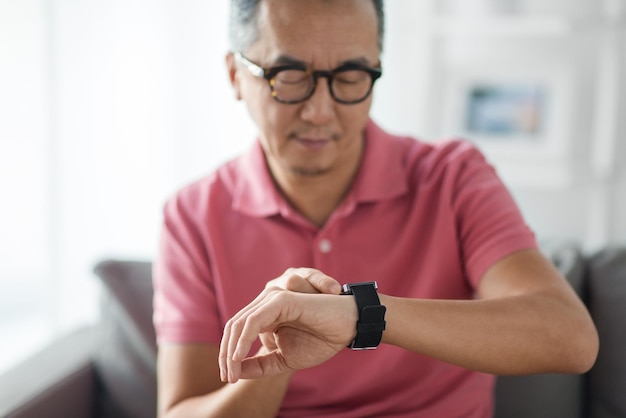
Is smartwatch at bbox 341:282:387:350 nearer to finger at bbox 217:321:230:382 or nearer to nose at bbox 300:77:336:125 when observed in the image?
finger at bbox 217:321:230:382

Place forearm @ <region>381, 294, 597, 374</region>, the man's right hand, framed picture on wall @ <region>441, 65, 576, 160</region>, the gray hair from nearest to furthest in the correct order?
1. the man's right hand
2. forearm @ <region>381, 294, 597, 374</region>
3. the gray hair
4. framed picture on wall @ <region>441, 65, 576, 160</region>

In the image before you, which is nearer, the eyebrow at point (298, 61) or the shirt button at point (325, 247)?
the eyebrow at point (298, 61)

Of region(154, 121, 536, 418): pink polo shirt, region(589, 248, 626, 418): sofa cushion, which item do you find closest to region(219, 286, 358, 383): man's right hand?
region(154, 121, 536, 418): pink polo shirt

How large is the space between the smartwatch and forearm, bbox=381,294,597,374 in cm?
4

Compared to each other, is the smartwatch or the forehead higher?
the forehead

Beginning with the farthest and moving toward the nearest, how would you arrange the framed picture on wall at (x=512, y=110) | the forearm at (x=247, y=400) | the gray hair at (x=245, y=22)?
the framed picture on wall at (x=512, y=110), the gray hair at (x=245, y=22), the forearm at (x=247, y=400)

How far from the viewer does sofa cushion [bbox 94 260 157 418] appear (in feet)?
5.07

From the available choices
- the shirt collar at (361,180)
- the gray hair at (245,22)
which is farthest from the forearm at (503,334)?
the gray hair at (245,22)

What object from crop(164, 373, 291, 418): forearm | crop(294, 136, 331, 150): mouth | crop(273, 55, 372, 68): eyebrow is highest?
crop(273, 55, 372, 68): eyebrow

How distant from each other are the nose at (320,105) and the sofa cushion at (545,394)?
60 centimetres

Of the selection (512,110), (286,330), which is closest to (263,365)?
(286,330)

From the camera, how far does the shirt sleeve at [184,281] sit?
4.20 ft

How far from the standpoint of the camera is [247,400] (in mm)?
1133

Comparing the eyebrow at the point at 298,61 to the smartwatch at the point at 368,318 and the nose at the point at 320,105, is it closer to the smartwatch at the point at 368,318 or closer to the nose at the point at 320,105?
the nose at the point at 320,105
